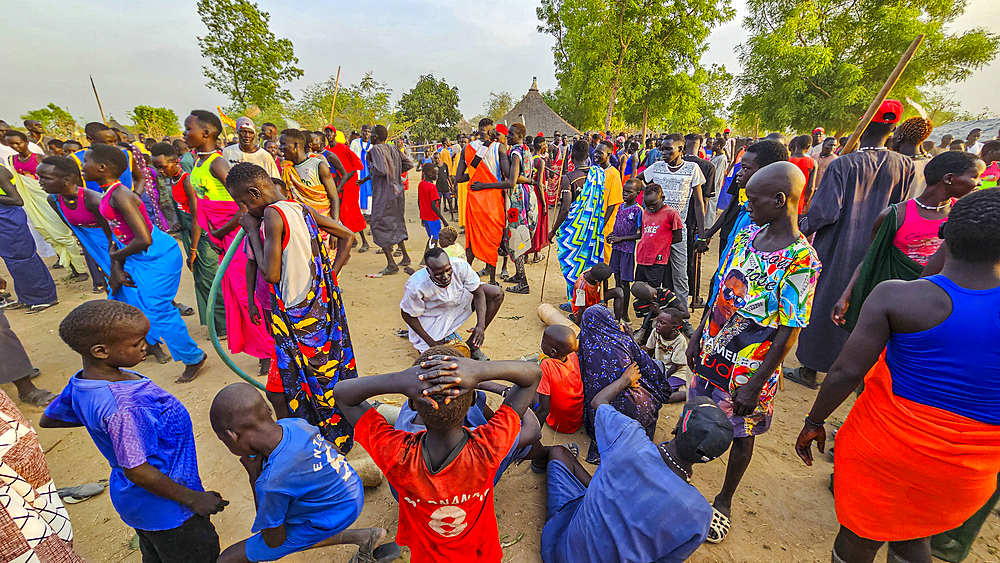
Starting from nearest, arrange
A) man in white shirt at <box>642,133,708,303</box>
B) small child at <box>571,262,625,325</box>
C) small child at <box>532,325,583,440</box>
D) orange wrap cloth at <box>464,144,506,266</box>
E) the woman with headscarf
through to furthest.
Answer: the woman with headscarf → small child at <box>532,325,583,440</box> → small child at <box>571,262,625,325</box> → man in white shirt at <box>642,133,708,303</box> → orange wrap cloth at <box>464,144,506,266</box>

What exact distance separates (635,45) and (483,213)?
64.0 ft

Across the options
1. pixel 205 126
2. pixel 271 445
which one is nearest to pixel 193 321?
pixel 205 126

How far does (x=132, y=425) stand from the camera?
1.46m

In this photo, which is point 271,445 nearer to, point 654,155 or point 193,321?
point 193,321

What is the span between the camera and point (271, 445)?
1596mm

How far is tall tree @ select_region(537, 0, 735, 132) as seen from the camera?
19.6m

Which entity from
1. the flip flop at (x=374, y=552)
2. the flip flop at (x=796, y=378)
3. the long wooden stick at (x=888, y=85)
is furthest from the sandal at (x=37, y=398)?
the long wooden stick at (x=888, y=85)

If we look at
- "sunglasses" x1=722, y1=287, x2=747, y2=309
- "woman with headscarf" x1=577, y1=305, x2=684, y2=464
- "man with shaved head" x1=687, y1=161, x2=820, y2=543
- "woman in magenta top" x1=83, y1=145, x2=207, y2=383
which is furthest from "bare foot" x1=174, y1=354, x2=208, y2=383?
"sunglasses" x1=722, y1=287, x2=747, y2=309

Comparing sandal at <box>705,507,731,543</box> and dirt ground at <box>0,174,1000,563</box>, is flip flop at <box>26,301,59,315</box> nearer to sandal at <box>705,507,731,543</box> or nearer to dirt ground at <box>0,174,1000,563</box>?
dirt ground at <box>0,174,1000,563</box>

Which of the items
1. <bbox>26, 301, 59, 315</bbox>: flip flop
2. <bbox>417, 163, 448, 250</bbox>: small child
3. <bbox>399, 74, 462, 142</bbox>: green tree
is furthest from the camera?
<bbox>399, 74, 462, 142</bbox>: green tree

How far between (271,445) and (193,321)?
14.6 ft

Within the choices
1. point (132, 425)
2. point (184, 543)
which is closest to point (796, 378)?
point (184, 543)

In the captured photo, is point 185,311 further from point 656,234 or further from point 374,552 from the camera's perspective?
point 656,234

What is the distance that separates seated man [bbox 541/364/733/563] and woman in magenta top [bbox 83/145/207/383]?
3708 millimetres
